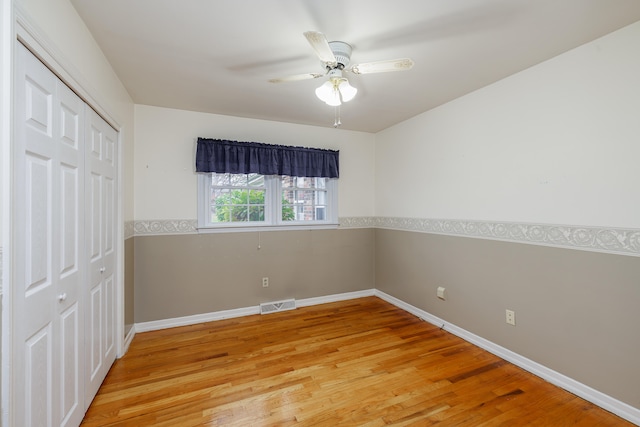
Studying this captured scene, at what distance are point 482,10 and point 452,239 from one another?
2.09 meters

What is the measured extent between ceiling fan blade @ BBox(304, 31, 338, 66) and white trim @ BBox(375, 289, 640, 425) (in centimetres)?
281

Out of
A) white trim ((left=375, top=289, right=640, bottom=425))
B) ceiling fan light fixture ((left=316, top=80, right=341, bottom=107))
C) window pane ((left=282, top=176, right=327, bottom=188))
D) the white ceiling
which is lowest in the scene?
white trim ((left=375, top=289, right=640, bottom=425))

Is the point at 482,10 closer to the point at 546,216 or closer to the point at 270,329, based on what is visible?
the point at 546,216

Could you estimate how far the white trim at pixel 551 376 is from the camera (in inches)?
73.0

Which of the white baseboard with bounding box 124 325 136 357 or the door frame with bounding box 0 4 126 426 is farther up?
the door frame with bounding box 0 4 126 426

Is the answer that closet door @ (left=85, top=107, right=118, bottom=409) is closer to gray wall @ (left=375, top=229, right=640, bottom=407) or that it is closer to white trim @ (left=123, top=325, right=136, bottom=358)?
white trim @ (left=123, top=325, right=136, bottom=358)

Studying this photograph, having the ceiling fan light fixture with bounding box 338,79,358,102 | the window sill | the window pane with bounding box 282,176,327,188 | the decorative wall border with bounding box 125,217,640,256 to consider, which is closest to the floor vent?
the window sill

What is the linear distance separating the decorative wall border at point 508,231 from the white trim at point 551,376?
988mm

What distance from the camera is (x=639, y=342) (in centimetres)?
181

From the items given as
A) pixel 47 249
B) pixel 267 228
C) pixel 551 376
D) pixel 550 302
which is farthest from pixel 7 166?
pixel 551 376

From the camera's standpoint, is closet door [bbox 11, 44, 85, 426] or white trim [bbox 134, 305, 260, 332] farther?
white trim [bbox 134, 305, 260, 332]

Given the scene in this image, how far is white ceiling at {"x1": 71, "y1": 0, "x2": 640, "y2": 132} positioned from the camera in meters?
1.67

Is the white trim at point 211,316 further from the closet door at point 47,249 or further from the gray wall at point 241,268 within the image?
the closet door at point 47,249

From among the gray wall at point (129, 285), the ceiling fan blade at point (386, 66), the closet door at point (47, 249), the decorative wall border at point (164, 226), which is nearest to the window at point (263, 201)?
the decorative wall border at point (164, 226)
